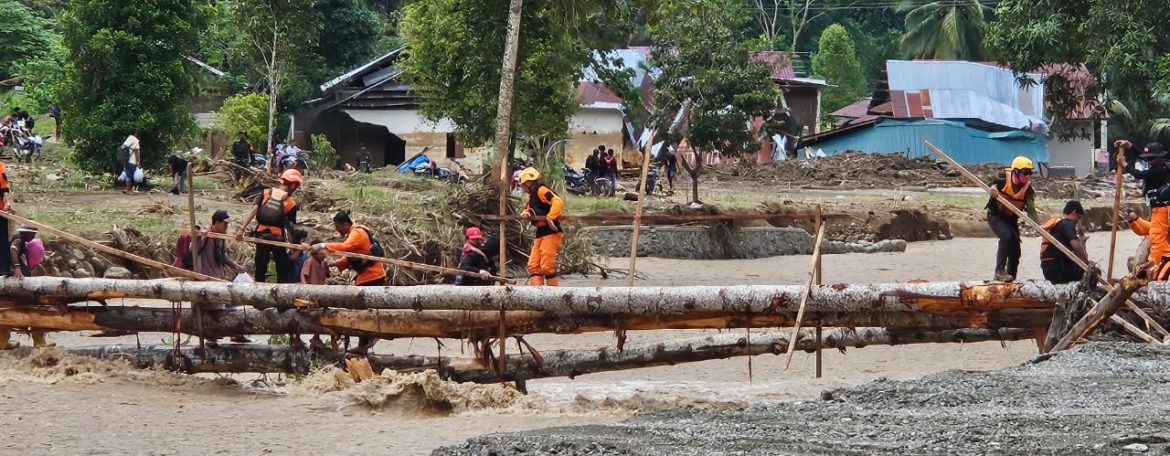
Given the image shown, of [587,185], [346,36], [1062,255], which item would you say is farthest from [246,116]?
[1062,255]

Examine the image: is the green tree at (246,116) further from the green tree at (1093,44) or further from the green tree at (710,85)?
the green tree at (1093,44)

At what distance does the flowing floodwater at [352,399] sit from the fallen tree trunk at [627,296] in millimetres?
701

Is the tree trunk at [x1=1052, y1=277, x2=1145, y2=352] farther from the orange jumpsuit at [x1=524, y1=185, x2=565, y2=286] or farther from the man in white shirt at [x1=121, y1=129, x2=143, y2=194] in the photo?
the man in white shirt at [x1=121, y1=129, x2=143, y2=194]

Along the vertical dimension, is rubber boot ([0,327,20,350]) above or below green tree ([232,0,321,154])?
below

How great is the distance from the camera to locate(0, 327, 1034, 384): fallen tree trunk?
1188cm

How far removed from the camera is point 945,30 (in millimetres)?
56000

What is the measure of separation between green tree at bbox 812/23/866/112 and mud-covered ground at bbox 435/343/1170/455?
48.7m

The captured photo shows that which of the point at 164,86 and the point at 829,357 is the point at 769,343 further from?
the point at 164,86

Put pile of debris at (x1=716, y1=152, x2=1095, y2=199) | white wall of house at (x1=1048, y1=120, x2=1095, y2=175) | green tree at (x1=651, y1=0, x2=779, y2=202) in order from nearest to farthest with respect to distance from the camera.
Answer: green tree at (x1=651, y1=0, x2=779, y2=202), pile of debris at (x1=716, y1=152, x2=1095, y2=199), white wall of house at (x1=1048, y1=120, x2=1095, y2=175)

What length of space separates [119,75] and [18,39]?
13.9 metres

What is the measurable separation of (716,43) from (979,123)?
2172 cm

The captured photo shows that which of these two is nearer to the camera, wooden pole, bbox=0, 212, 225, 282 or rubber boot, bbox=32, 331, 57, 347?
wooden pole, bbox=0, 212, 225, 282

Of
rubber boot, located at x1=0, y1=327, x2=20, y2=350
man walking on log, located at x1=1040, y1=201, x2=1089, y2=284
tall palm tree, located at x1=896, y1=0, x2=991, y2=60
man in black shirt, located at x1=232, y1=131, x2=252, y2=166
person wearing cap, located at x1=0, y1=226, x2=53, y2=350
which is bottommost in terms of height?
rubber boot, located at x1=0, y1=327, x2=20, y2=350

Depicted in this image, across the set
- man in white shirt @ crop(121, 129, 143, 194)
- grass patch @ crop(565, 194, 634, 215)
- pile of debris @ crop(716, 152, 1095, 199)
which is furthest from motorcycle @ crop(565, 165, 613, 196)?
man in white shirt @ crop(121, 129, 143, 194)
